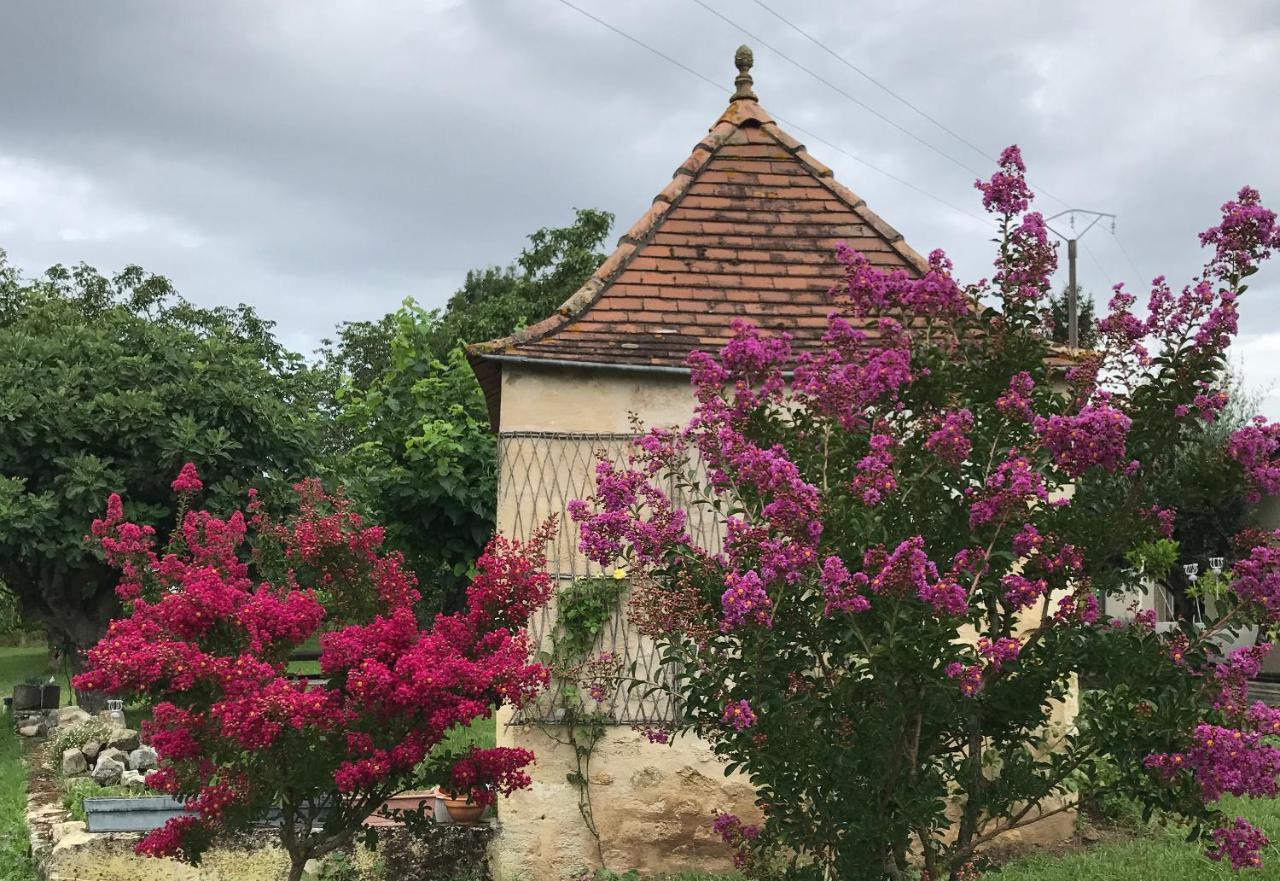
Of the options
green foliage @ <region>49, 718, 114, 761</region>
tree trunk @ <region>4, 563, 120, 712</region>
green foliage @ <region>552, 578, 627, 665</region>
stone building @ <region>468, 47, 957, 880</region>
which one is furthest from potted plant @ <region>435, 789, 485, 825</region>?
tree trunk @ <region>4, 563, 120, 712</region>

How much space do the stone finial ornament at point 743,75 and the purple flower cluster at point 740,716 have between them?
6.91 metres

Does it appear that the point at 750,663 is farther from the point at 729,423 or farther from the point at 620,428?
the point at 620,428

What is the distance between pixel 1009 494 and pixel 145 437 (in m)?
12.1

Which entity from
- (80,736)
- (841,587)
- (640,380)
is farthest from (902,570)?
(80,736)

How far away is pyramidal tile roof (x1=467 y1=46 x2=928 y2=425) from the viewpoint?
27.0ft

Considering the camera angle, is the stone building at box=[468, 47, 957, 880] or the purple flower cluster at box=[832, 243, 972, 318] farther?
the stone building at box=[468, 47, 957, 880]

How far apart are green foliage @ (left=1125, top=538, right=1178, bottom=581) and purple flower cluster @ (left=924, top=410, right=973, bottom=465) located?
85cm

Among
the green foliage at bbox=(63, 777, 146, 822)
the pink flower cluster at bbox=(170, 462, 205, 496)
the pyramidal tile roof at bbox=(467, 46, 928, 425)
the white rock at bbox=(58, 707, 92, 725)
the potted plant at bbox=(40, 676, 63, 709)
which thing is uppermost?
the pyramidal tile roof at bbox=(467, 46, 928, 425)

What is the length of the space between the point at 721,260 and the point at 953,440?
5.06 m

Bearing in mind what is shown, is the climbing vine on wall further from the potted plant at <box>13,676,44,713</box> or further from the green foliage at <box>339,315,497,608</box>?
the potted plant at <box>13,676,44,713</box>

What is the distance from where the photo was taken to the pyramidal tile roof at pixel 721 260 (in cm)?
824

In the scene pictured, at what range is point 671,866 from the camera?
7762 mm

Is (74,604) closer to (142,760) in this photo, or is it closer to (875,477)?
(142,760)

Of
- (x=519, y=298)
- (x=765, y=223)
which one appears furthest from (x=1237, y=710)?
(x=519, y=298)
